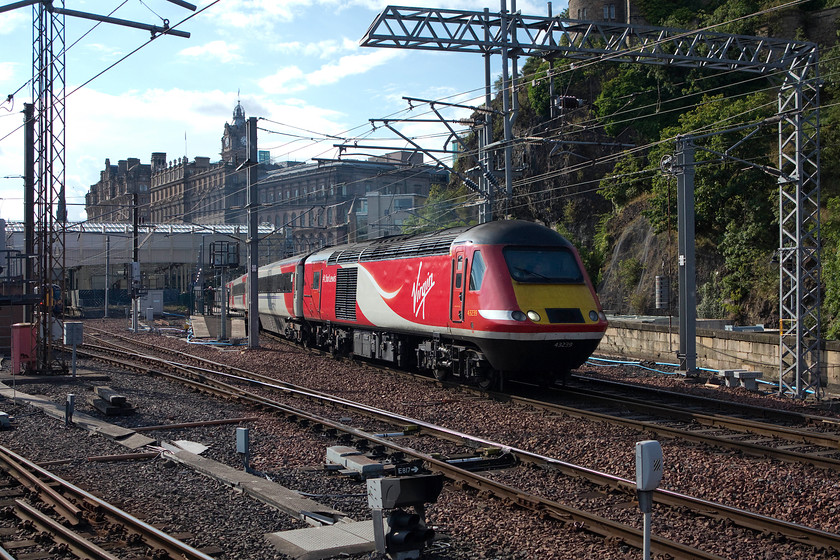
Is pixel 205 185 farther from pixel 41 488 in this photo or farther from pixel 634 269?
pixel 41 488

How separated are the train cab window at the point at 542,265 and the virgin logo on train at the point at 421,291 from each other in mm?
2392

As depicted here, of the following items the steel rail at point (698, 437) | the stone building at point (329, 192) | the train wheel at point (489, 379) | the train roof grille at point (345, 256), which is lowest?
the steel rail at point (698, 437)

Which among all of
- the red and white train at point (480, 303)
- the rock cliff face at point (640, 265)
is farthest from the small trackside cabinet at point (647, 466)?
the rock cliff face at point (640, 265)

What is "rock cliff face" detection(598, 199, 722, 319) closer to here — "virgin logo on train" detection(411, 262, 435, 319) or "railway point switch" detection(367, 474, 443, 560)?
"virgin logo on train" detection(411, 262, 435, 319)

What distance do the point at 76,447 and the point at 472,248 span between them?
7.68 m

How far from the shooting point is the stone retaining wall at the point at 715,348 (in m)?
18.8

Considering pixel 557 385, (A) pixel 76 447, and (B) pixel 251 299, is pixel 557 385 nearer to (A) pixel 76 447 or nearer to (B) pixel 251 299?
(A) pixel 76 447

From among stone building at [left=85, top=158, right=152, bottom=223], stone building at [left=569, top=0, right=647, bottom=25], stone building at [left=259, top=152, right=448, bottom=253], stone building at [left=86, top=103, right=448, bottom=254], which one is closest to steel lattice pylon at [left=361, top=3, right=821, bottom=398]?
stone building at [left=569, top=0, right=647, bottom=25]

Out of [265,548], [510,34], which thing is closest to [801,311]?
[510,34]

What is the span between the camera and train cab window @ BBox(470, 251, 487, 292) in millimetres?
15031

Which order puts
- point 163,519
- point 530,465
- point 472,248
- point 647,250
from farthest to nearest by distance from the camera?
point 647,250 → point 472,248 → point 530,465 → point 163,519

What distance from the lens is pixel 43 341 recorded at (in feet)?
68.6

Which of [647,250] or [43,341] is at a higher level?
[647,250]

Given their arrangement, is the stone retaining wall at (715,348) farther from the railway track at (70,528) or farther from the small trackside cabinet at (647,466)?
the railway track at (70,528)
